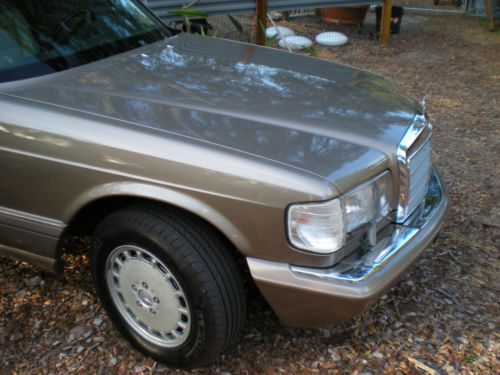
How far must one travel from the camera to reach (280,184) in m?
2.01

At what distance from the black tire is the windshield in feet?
3.23

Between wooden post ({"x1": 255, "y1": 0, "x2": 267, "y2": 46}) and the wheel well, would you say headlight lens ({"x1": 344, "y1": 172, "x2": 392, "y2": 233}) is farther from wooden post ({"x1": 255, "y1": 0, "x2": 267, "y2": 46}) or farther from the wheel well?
wooden post ({"x1": 255, "y1": 0, "x2": 267, "y2": 46})

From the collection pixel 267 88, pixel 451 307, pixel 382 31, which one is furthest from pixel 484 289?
pixel 382 31

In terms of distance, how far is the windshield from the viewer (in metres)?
2.75

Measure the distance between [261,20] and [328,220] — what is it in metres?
5.84

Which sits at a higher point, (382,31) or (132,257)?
(132,257)

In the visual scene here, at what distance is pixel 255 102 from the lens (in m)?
2.51

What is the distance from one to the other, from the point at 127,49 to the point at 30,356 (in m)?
1.75

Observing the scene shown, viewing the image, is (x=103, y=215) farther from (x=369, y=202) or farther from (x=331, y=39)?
(x=331, y=39)

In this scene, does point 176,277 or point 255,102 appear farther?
point 255,102

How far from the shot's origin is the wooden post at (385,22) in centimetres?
860

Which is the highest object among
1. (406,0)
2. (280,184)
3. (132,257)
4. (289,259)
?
(280,184)

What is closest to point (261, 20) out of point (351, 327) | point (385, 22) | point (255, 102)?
point (385, 22)

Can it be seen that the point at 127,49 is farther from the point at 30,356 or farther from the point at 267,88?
the point at 30,356
